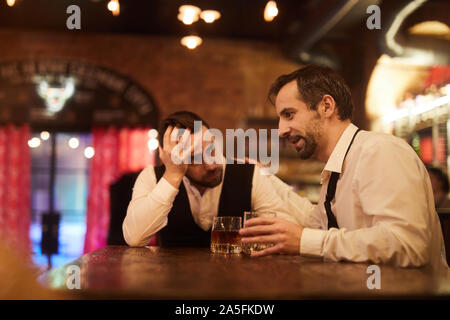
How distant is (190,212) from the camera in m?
2.09

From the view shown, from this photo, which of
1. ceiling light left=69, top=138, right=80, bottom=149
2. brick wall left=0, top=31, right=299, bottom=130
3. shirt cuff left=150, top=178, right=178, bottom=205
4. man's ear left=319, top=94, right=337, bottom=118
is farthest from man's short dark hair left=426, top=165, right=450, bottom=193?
ceiling light left=69, top=138, right=80, bottom=149

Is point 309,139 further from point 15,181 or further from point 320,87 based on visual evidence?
point 15,181

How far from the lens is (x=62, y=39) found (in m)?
6.31

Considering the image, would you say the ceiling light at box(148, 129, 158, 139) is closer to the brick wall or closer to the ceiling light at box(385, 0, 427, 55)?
the brick wall

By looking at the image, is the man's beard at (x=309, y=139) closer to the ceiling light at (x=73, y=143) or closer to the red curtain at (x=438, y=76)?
the red curtain at (x=438, y=76)

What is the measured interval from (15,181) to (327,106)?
5.68 metres

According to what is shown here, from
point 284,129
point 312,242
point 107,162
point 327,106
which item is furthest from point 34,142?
point 312,242

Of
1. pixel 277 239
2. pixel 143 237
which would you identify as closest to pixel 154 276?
pixel 277 239

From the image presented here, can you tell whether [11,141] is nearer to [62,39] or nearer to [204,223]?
[62,39]

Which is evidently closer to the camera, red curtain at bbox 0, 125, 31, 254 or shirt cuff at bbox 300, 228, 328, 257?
shirt cuff at bbox 300, 228, 328, 257

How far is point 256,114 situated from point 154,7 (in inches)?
77.0

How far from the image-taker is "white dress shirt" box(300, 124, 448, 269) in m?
1.26

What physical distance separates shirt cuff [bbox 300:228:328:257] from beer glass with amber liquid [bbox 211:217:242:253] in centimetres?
Result: 28
